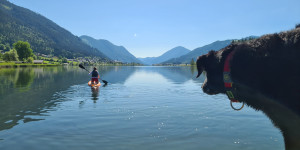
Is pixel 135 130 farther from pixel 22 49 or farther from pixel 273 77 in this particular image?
pixel 22 49

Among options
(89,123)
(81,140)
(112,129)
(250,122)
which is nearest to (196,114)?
(250,122)

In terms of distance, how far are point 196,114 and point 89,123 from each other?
6761mm

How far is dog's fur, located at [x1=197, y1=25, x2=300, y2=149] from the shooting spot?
11.8 ft

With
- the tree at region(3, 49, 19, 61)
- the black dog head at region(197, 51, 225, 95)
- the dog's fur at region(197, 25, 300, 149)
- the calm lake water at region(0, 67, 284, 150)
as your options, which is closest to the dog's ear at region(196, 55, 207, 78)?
the black dog head at region(197, 51, 225, 95)

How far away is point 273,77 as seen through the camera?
3770mm

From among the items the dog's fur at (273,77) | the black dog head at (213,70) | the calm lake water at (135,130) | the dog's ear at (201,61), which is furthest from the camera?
the calm lake water at (135,130)

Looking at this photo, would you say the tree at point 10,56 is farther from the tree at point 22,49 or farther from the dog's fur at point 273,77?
the dog's fur at point 273,77

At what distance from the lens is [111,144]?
786 centimetres

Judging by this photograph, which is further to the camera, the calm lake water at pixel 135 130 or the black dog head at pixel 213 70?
the calm lake water at pixel 135 130

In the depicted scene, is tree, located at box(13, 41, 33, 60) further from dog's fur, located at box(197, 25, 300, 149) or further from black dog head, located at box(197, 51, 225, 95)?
dog's fur, located at box(197, 25, 300, 149)

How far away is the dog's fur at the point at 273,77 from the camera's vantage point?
3584 millimetres

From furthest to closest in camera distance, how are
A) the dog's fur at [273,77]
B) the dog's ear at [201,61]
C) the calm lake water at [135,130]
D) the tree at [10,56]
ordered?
the tree at [10,56] < the calm lake water at [135,130] < the dog's ear at [201,61] < the dog's fur at [273,77]

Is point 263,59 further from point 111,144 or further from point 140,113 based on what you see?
point 140,113

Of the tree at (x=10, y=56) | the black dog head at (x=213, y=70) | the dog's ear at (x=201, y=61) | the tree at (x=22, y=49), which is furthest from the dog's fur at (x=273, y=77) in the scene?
the tree at (x=22, y=49)
